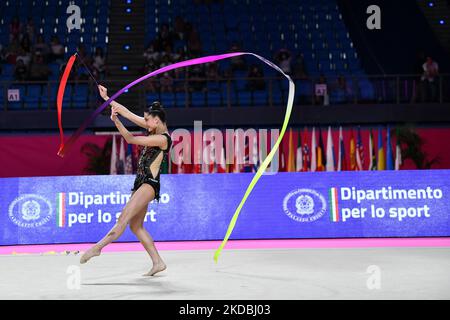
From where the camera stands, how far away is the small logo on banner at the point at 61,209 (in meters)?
11.2

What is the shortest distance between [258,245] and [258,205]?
107 cm

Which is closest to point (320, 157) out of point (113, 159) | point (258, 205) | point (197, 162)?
point (197, 162)

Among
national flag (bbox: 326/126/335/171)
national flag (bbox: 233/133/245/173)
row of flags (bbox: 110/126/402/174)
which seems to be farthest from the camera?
national flag (bbox: 326/126/335/171)

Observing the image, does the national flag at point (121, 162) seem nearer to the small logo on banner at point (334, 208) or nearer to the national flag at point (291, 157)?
the national flag at point (291, 157)

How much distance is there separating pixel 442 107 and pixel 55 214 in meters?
9.81

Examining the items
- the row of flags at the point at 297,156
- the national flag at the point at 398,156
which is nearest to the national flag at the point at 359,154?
the row of flags at the point at 297,156

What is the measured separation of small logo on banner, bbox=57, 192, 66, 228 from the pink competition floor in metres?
0.38

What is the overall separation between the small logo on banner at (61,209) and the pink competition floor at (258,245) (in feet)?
1.24

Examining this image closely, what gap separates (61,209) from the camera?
11219 millimetres

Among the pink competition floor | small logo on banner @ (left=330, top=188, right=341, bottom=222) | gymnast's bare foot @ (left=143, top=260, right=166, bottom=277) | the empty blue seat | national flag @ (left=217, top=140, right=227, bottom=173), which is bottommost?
the pink competition floor

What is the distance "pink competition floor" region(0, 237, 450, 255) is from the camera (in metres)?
10.2

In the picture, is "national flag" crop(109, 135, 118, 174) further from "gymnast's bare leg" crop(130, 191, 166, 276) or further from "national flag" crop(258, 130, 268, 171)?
"gymnast's bare leg" crop(130, 191, 166, 276)

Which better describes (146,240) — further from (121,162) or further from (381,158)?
(381,158)

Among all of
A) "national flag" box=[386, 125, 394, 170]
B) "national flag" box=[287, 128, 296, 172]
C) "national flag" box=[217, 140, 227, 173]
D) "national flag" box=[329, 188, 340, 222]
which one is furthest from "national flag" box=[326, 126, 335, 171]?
"national flag" box=[329, 188, 340, 222]
